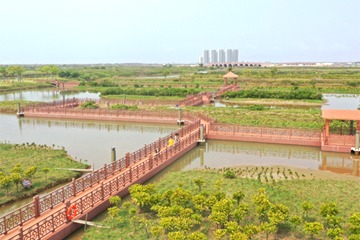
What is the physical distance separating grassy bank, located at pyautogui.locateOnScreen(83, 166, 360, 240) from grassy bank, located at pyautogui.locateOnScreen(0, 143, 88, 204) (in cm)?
390

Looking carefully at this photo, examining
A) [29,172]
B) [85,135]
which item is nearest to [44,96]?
[85,135]

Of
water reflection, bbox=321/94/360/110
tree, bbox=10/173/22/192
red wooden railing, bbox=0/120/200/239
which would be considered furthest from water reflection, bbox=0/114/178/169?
water reflection, bbox=321/94/360/110

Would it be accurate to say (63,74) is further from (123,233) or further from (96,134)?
(123,233)

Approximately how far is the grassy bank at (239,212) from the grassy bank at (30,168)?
12.8ft

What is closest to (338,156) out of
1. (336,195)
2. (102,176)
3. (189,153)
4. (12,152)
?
(336,195)

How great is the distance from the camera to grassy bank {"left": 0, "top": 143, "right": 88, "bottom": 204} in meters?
12.1

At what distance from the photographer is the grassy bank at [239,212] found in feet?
28.5

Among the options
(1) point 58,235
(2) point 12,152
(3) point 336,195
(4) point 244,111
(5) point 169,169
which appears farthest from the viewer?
(4) point 244,111

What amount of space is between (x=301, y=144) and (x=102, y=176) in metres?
11.8

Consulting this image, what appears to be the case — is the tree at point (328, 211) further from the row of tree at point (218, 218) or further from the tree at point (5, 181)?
the tree at point (5, 181)

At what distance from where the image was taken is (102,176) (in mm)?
12664

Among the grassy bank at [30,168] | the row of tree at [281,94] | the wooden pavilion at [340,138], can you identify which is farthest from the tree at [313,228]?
the row of tree at [281,94]

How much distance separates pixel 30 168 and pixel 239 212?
8.24m

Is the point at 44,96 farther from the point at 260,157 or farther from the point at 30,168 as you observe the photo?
the point at 260,157
